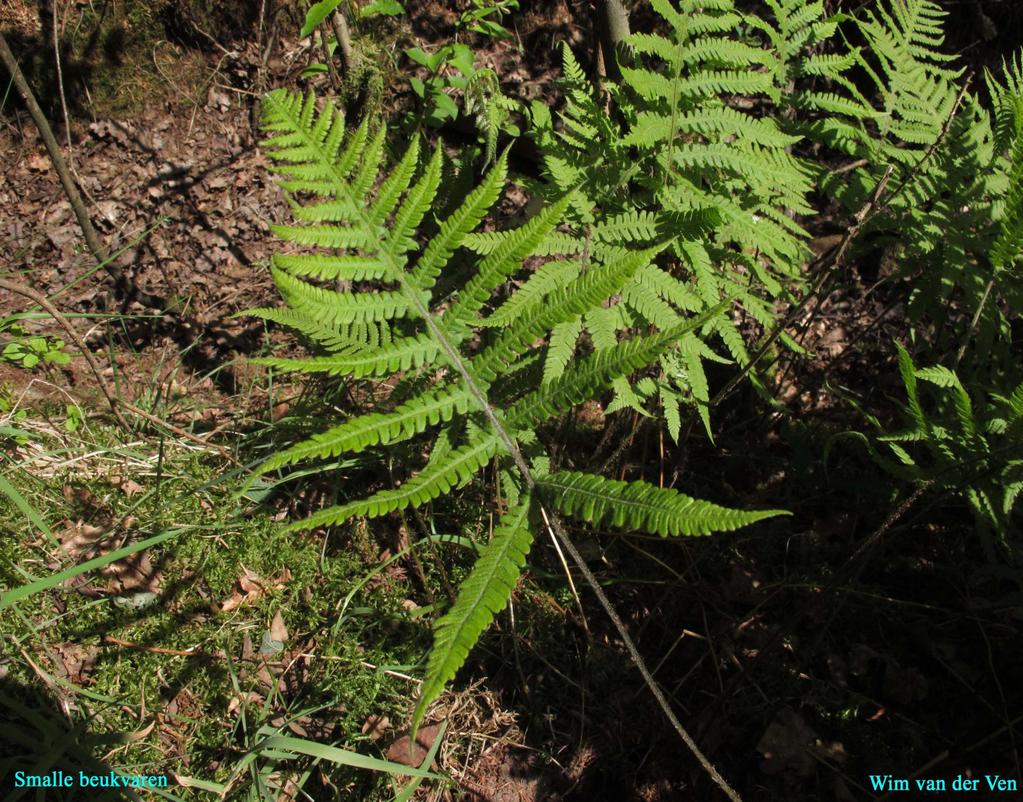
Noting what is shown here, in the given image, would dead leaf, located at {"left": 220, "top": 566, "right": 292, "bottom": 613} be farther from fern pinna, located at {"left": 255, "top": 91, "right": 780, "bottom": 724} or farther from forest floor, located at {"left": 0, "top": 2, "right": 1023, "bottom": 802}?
fern pinna, located at {"left": 255, "top": 91, "right": 780, "bottom": 724}

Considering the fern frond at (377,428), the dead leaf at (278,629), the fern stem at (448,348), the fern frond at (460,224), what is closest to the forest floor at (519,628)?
the dead leaf at (278,629)

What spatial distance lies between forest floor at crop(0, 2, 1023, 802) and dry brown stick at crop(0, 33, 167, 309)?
701mm

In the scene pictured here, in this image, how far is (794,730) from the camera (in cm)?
247

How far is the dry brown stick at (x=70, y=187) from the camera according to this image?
296 cm

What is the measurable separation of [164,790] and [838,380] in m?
3.51

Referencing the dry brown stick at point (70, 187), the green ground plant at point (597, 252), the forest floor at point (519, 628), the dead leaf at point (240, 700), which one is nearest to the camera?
the green ground plant at point (597, 252)

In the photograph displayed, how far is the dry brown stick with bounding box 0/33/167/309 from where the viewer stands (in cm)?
296

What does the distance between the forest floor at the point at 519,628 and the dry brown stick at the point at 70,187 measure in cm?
70

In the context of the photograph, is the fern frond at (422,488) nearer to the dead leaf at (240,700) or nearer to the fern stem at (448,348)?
the fern stem at (448,348)

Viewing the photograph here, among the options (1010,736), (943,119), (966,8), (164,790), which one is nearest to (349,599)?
(164,790)

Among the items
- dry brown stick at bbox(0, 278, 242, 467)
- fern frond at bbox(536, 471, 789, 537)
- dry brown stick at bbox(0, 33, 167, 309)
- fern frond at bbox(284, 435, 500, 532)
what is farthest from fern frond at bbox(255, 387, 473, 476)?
dry brown stick at bbox(0, 33, 167, 309)

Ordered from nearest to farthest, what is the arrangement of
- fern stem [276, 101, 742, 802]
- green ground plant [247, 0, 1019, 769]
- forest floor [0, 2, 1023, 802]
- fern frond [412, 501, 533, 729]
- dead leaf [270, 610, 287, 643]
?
fern frond [412, 501, 533, 729], green ground plant [247, 0, 1019, 769], fern stem [276, 101, 742, 802], forest floor [0, 2, 1023, 802], dead leaf [270, 610, 287, 643]

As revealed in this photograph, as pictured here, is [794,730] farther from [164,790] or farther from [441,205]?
[441,205]

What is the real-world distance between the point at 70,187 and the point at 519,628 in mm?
3119
